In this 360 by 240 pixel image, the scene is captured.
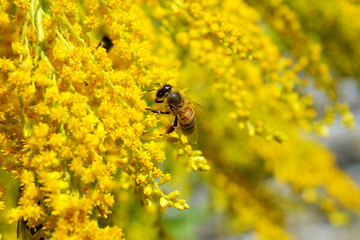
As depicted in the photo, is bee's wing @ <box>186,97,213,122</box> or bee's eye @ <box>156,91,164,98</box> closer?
bee's eye @ <box>156,91,164,98</box>

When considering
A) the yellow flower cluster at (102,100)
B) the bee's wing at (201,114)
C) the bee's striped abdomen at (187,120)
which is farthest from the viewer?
the bee's wing at (201,114)

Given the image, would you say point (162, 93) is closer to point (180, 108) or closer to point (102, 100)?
point (180, 108)

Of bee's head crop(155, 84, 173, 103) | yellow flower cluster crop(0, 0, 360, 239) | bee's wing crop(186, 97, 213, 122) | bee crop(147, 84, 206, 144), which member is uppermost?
yellow flower cluster crop(0, 0, 360, 239)

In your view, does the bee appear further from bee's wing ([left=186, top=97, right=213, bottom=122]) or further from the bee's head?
bee's wing ([left=186, top=97, right=213, bottom=122])

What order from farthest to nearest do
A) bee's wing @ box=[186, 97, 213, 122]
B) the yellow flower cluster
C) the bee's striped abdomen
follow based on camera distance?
bee's wing @ box=[186, 97, 213, 122], the bee's striped abdomen, the yellow flower cluster

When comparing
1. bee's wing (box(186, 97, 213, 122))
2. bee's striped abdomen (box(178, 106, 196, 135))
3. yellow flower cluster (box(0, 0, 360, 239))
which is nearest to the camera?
yellow flower cluster (box(0, 0, 360, 239))

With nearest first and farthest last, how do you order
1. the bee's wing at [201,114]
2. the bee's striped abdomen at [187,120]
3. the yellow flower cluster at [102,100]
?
1. the yellow flower cluster at [102,100]
2. the bee's striped abdomen at [187,120]
3. the bee's wing at [201,114]

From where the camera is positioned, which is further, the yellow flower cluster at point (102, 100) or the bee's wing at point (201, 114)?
the bee's wing at point (201, 114)

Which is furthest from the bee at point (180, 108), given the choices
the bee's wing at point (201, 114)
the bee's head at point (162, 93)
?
the bee's wing at point (201, 114)

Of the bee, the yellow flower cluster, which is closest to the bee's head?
the bee

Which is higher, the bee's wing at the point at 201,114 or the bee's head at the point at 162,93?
the bee's head at the point at 162,93

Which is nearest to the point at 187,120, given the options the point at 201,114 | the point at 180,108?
the point at 180,108

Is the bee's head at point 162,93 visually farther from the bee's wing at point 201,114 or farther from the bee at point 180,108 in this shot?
the bee's wing at point 201,114
